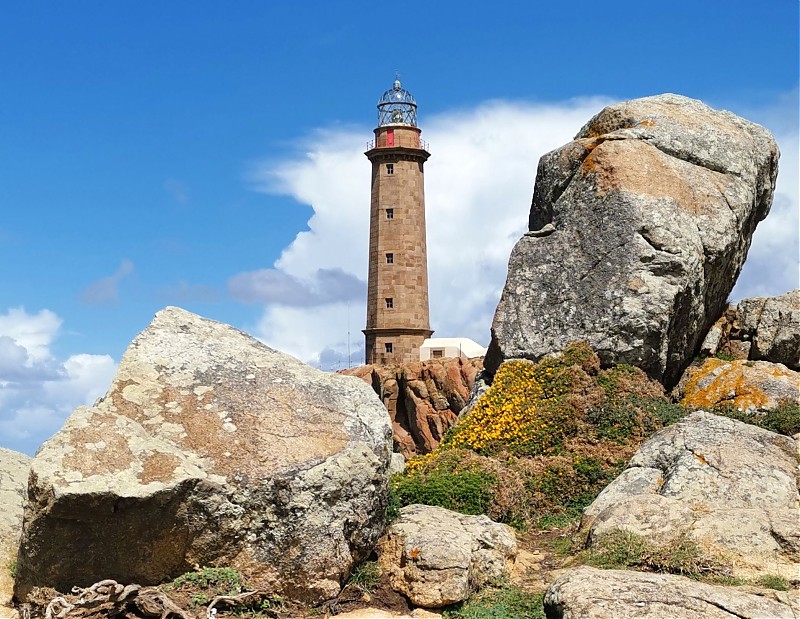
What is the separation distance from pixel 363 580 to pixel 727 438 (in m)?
4.92

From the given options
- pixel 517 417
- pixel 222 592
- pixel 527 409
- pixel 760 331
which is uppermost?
pixel 760 331

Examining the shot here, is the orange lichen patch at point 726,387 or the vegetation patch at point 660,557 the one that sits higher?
the orange lichen patch at point 726,387

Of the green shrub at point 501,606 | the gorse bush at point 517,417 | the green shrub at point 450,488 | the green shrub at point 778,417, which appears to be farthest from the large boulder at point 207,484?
the green shrub at point 778,417

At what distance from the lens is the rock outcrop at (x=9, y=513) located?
9.59 m

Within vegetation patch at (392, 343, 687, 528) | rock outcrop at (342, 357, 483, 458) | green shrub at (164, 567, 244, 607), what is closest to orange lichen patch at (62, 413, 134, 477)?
green shrub at (164, 567, 244, 607)

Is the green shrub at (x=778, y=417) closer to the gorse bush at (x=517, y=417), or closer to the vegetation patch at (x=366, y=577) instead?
the gorse bush at (x=517, y=417)

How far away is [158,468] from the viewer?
876 cm

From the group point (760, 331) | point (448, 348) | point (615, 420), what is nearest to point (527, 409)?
point (615, 420)

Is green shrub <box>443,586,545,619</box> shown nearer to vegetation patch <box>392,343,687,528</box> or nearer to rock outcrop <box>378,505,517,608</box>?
rock outcrop <box>378,505,517,608</box>

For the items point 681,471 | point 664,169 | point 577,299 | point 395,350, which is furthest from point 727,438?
point 395,350

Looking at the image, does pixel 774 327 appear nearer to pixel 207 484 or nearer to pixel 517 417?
pixel 517 417

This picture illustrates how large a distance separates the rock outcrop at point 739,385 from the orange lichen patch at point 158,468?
933 cm

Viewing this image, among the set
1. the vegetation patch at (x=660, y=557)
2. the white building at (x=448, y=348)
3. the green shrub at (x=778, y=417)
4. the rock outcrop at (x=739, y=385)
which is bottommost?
the vegetation patch at (x=660, y=557)

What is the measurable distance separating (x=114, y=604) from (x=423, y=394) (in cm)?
4486
